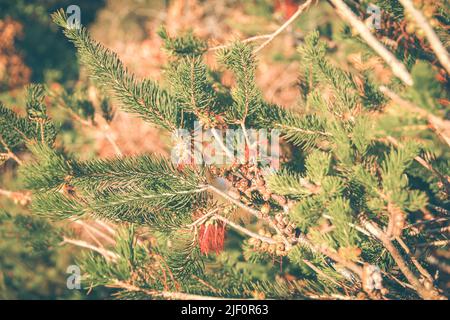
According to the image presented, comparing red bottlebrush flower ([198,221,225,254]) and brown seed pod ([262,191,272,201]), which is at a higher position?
brown seed pod ([262,191,272,201])

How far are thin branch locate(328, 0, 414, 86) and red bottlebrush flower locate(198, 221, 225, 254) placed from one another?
21.7 inches

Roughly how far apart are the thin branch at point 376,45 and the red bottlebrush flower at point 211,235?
55 centimetres

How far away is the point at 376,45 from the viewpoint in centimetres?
91

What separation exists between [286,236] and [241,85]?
14.4 inches

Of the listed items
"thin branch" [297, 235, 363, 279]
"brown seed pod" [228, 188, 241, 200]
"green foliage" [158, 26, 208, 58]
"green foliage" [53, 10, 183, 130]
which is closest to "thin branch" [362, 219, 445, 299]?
"thin branch" [297, 235, 363, 279]

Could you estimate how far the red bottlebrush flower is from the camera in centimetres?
90

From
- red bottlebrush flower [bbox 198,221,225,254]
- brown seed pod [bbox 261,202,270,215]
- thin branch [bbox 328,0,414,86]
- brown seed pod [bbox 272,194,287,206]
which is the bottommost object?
red bottlebrush flower [bbox 198,221,225,254]

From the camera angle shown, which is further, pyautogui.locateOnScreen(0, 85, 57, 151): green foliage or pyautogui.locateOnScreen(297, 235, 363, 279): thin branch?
pyautogui.locateOnScreen(0, 85, 57, 151): green foliage

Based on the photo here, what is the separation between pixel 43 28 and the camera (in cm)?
361

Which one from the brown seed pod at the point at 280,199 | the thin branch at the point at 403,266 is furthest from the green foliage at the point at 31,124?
the thin branch at the point at 403,266

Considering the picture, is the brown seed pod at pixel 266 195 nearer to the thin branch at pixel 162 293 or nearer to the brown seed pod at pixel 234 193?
the brown seed pod at pixel 234 193

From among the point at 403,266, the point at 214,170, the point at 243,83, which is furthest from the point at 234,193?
the point at 403,266

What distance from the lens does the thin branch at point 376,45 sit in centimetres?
87

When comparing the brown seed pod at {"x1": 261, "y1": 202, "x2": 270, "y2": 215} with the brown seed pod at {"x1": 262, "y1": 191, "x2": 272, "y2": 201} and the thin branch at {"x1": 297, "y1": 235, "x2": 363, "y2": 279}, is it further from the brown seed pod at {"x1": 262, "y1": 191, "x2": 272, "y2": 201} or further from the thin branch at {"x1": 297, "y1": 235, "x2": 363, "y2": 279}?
the thin branch at {"x1": 297, "y1": 235, "x2": 363, "y2": 279}
